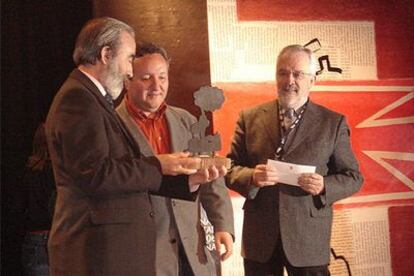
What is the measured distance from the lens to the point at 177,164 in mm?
2115

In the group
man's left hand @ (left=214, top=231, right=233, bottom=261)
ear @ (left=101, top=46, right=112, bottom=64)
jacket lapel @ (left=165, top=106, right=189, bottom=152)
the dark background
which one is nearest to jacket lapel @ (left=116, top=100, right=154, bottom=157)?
jacket lapel @ (left=165, top=106, right=189, bottom=152)

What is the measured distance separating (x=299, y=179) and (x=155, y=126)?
2.43ft

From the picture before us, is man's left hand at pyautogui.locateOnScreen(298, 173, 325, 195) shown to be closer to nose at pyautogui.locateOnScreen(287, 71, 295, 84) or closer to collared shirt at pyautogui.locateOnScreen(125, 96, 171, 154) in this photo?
nose at pyautogui.locateOnScreen(287, 71, 295, 84)

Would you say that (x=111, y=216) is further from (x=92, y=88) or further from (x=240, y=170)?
(x=240, y=170)

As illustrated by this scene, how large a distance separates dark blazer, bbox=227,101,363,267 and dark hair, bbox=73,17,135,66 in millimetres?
991

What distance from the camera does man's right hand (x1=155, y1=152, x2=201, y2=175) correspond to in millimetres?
2109

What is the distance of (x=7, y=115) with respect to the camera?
437cm

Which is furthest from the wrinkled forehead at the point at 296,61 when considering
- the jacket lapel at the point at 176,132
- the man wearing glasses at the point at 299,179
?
the jacket lapel at the point at 176,132

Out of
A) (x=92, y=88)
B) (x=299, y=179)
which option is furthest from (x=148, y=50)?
(x=299, y=179)

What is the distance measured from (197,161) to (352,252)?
73.0 inches

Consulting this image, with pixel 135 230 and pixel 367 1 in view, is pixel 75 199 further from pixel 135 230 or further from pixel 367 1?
pixel 367 1

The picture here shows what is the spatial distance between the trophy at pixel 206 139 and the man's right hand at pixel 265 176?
434 mm

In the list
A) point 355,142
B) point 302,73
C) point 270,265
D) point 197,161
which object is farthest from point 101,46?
point 355,142

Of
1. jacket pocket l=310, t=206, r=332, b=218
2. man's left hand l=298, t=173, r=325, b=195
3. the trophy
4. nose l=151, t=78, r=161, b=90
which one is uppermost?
nose l=151, t=78, r=161, b=90
